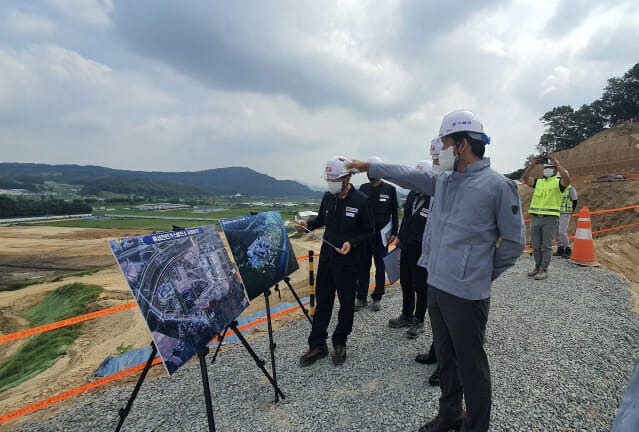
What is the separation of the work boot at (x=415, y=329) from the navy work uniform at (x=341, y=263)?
107cm

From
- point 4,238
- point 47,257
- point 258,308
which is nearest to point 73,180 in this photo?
point 4,238

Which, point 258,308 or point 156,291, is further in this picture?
point 258,308

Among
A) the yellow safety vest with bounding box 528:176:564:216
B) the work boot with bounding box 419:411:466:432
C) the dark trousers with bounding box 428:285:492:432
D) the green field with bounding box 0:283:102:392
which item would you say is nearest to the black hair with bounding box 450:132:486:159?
the dark trousers with bounding box 428:285:492:432

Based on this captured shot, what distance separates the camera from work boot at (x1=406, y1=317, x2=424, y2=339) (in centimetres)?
387

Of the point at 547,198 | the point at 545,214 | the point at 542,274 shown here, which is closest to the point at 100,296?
the point at 542,274

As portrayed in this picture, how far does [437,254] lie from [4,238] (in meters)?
50.2

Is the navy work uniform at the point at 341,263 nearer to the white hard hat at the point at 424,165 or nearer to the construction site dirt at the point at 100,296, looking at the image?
the white hard hat at the point at 424,165

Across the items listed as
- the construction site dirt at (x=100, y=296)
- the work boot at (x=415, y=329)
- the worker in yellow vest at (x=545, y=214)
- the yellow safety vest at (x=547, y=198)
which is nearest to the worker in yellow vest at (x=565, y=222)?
the construction site dirt at (x=100, y=296)

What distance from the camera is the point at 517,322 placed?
4133 mm

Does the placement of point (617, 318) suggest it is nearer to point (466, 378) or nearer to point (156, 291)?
point (466, 378)

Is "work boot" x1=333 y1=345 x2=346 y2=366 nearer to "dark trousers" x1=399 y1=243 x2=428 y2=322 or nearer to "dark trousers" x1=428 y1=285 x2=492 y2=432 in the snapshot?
"dark trousers" x1=399 y1=243 x2=428 y2=322

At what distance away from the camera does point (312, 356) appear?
3443mm

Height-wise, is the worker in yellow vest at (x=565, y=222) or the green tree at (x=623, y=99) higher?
the green tree at (x=623, y=99)

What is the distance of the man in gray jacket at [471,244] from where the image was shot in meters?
1.88
